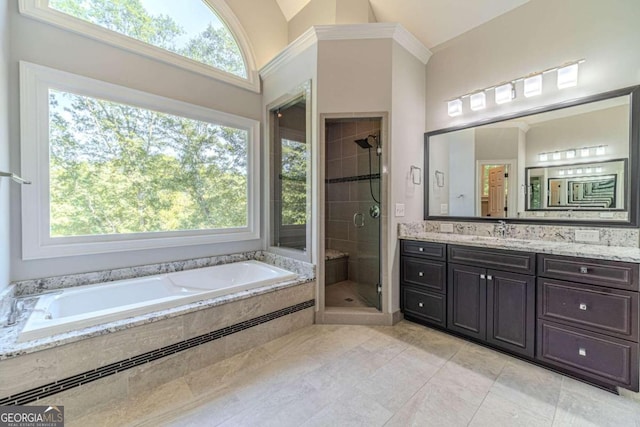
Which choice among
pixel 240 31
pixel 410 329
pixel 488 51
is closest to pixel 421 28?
pixel 488 51

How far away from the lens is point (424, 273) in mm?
2531

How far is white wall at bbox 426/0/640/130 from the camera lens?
75.9 inches

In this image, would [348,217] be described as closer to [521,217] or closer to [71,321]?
[521,217]

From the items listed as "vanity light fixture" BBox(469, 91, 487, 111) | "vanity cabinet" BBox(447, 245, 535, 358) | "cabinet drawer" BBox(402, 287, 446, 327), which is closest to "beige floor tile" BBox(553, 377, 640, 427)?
"vanity cabinet" BBox(447, 245, 535, 358)

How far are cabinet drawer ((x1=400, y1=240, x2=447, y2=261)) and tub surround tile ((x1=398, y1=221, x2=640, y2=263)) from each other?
53 millimetres

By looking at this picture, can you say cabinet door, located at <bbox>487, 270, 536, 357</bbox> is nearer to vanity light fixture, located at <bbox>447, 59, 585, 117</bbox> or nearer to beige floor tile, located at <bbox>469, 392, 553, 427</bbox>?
beige floor tile, located at <bbox>469, 392, 553, 427</bbox>

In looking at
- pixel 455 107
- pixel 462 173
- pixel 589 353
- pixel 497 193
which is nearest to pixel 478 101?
pixel 455 107

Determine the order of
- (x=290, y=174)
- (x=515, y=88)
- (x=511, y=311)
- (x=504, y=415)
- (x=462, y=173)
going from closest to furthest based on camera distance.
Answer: (x=504, y=415)
(x=511, y=311)
(x=515, y=88)
(x=462, y=173)
(x=290, y=174)

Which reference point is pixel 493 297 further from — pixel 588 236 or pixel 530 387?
pixel 588 236

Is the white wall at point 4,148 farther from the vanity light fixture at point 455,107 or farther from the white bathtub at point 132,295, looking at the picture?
the vanity light fixture at point 455,107

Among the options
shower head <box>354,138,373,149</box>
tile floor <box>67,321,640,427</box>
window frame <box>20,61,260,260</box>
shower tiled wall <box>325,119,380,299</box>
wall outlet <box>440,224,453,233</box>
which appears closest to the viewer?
tile floor <box>67,321,640,427</box>

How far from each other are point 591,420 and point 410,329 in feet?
4.10

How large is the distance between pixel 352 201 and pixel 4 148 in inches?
126

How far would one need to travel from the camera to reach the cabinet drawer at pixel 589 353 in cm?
156
